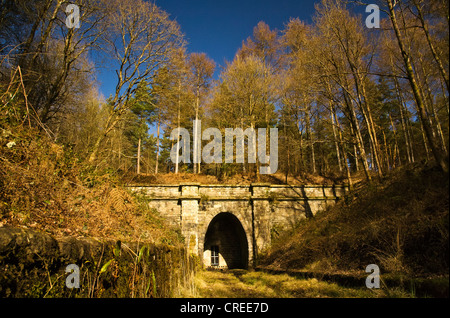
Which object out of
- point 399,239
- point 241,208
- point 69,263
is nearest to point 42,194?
point 69,263

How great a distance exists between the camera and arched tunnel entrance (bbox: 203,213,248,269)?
1667cm

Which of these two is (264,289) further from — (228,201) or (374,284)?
(228,201)

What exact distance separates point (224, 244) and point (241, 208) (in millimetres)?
3556

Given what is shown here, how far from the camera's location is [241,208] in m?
15.4

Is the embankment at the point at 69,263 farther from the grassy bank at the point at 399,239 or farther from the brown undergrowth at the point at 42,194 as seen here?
the grassy bank at the point at 399,239

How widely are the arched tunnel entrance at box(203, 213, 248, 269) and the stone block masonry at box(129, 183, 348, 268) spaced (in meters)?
0.06

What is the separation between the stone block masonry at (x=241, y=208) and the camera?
14617 millimetres

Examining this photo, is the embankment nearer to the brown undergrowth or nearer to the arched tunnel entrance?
the brown undergrowth

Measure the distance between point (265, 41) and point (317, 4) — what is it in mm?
9671

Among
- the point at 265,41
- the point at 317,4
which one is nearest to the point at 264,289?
the point at 317,4

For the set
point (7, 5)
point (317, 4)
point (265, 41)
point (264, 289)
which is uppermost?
point (265, 41)

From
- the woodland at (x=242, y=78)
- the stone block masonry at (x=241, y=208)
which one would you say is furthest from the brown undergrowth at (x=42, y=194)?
the stone block masonry at (x=241, y=208)

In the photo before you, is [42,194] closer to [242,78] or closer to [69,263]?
[69,263]
